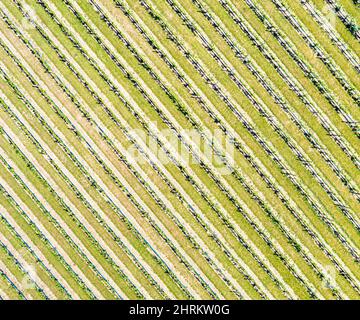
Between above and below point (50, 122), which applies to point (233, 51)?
below

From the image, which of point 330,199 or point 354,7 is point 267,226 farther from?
point 354,7

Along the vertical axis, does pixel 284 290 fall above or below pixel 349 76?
below
